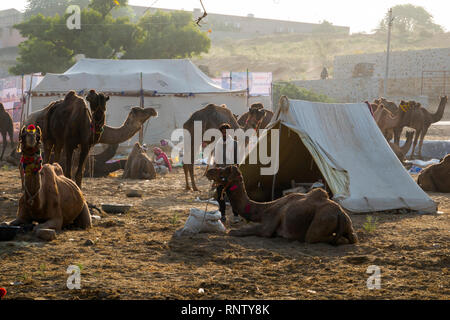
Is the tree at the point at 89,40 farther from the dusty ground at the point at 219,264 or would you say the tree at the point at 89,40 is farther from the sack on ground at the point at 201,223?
the sack on ground at the point at 201,223

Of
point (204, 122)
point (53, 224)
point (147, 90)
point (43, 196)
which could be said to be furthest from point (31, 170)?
point (147, 90)

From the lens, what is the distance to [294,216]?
297 inches

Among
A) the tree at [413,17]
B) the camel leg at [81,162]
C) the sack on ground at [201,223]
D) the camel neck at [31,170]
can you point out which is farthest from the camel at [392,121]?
the tree at [413,17]

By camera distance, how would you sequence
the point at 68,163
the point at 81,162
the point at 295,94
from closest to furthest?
1. the point at 68,163
2. the point at 81,162
3. the point at 295,94

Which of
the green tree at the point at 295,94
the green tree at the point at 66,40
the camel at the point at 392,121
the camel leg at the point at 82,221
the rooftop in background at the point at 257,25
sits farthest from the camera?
the rooftop in background at the point at 257,25

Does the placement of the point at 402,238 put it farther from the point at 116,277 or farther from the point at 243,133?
the point at 243,133

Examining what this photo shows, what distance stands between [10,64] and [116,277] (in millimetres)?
58000

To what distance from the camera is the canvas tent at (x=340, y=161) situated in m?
10.3

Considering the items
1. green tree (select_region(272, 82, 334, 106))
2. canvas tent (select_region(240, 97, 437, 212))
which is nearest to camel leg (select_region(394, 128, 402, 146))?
canvas tent (select_region(240, 97, 437, 212))

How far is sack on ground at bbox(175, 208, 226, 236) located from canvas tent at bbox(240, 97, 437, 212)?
2.70 m

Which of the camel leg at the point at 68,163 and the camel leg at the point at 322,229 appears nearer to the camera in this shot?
the camel leg at the point at 322,229

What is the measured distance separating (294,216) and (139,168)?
849 centimetres

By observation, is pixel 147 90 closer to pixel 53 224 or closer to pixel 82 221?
pixel 82 221

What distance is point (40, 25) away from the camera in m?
37.0
